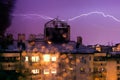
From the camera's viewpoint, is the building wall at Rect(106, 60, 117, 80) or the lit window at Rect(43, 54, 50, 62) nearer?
the lit window at Rect(43, 54, 50, 62)

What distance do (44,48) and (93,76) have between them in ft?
10.9

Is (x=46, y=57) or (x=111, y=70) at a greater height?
(x=46, y=57)

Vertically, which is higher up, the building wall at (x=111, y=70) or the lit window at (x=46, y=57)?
the lit window at (x=46, y=57)

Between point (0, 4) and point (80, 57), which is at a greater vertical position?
point (0, 4)

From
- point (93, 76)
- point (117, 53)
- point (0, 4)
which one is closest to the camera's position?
point (0, 4)

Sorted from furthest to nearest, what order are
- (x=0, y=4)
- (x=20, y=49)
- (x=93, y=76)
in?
(x=93, y=76), (x=20, y=49), (x=0, y=4)

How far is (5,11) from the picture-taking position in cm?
367

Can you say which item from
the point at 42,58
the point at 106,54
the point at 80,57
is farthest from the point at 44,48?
the point at 106,54

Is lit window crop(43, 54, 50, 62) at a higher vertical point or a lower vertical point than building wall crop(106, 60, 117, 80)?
higher

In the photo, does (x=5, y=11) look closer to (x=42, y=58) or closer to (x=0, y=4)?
(x=0, y=4)

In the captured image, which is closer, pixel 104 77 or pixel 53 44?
pixel 53 44

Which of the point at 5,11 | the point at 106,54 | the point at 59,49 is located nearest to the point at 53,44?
the point at 59,49

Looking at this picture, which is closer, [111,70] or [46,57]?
[46,57]

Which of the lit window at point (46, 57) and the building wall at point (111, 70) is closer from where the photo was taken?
the lit window at point (46, 57)
